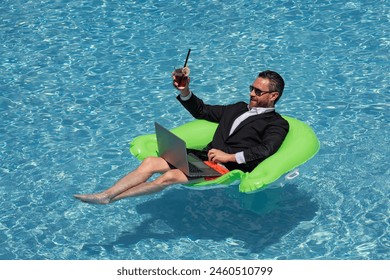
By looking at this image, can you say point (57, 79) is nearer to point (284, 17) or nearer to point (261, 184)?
point (284, 17)

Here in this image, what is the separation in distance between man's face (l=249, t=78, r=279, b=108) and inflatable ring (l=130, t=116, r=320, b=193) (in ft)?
1.02

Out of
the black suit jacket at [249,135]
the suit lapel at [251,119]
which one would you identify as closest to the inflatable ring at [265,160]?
the black suit jacket at [249,135]

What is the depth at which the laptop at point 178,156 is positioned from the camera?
21.8 ft

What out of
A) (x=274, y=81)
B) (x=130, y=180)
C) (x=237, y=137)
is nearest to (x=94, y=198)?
(x=130, y=180)

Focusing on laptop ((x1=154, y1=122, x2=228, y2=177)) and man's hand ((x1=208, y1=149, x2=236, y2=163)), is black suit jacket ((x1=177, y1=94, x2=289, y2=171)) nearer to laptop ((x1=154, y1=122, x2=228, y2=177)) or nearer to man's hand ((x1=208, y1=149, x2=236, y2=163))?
man's hand ((x1=208, y1=149, x2=236, y2=163))

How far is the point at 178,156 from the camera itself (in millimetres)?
6711

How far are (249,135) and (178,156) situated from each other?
65 cm

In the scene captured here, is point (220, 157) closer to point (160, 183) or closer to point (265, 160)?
point (265, 160)

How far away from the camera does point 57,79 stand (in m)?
9.45

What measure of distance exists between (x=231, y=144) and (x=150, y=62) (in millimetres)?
2812

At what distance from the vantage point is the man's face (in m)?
7.05

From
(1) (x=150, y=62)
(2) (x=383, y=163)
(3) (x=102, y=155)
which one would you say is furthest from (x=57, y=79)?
(2) (x=383, y=163)

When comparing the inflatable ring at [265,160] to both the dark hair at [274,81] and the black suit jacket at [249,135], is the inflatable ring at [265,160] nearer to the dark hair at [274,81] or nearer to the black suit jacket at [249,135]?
the black suit jacket at [249,135]

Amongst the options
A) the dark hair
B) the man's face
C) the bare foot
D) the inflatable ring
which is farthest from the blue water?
the dark hair
